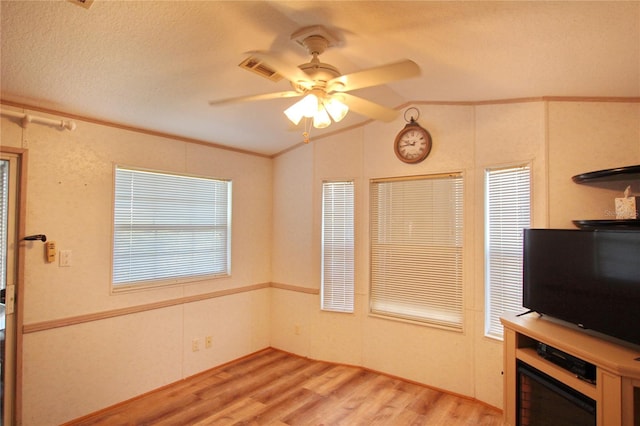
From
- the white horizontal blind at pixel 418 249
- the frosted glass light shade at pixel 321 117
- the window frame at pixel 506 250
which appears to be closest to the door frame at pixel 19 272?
the frosted glass light shade at pixel 321 117

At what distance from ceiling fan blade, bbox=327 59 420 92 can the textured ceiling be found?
14.2 inches

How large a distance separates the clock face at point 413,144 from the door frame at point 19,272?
3.05 metres

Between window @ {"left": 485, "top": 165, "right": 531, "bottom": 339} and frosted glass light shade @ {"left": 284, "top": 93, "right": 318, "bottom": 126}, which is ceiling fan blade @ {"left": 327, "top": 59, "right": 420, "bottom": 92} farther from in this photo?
window @ {"left": 485, "top": 165, "right": 531, "bottom": 339}

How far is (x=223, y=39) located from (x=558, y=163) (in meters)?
2.50

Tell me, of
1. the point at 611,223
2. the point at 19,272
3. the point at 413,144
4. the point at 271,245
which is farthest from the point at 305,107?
the point at 271,245

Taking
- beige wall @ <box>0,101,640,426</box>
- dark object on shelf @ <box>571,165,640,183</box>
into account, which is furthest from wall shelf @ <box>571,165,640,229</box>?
beige wall @ <box>0,101,640,426</box>

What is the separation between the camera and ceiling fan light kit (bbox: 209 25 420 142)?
5.28 ft

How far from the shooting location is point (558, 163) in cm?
257

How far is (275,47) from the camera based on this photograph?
222cm

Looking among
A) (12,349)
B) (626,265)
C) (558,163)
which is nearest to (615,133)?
(558,163)

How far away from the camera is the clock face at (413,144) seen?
3.25 m

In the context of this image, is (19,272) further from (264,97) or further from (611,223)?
(611,223)

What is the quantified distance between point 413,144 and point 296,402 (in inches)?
102

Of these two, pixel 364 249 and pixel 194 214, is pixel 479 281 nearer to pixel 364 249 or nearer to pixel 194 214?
pixel 364 249
